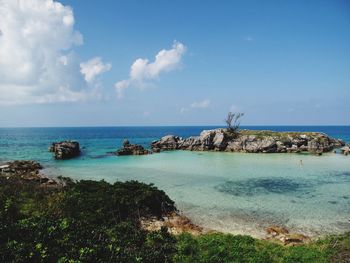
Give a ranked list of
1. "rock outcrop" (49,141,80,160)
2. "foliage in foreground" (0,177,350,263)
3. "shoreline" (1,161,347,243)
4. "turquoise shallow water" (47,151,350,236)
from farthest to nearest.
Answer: "rock outcrop" (49,141,80,160) < "turquoise shallow water" (47,151,350,236) < "shoreline" (1,161,347,243) < "foliage in foreground" (0,177,350,263)

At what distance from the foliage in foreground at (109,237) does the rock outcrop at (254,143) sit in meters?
49.9

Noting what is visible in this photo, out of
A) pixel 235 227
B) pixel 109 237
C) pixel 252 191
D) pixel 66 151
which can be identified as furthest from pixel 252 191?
pixel 66 151

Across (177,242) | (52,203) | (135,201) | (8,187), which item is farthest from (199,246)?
(8,187)

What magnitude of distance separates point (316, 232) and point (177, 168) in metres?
Answer: 26.9

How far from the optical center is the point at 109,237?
1341cm

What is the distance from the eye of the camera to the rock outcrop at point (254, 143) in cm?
6800

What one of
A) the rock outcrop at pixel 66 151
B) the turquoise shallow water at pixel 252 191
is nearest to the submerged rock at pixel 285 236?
the turquoise shallow water at pixel 252 191

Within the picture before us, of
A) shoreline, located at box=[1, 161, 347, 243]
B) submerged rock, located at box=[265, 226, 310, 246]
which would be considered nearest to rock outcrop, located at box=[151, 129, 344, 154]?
shoreline, located at box=[1, 161, 347, 243]

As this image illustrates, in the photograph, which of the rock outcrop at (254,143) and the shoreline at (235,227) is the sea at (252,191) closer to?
the shoreline at (235,227)

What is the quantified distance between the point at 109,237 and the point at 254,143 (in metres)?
60.5

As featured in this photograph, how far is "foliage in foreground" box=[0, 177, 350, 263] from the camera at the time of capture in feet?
34.2

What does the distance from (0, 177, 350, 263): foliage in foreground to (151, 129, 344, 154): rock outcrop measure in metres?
49.9

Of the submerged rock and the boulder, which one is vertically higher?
the boulder

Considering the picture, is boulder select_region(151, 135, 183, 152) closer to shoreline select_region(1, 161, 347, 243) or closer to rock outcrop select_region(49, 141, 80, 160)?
rock outcrop select_region(49, 141, 80, 160)
